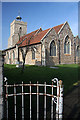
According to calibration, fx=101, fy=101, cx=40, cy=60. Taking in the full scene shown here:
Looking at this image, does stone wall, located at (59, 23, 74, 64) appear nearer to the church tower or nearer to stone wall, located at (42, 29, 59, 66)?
stone wall, located at (42, 29, 59, 66)

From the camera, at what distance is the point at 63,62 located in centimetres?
1906

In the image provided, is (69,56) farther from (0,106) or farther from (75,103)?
(0,106)

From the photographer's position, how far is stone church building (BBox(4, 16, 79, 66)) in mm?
16984

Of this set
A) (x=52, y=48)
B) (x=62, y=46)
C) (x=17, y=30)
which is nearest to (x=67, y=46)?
(x=62, y=46)

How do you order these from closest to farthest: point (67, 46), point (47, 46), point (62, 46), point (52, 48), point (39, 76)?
point (39, 76) < point (47, 46) < point (52, 48) < point (62, 46) < point (67, 46)

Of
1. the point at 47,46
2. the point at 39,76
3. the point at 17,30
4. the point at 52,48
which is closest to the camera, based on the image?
the point at 39,76

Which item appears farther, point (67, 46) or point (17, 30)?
point (17, 30)

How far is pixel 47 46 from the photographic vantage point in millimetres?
17453

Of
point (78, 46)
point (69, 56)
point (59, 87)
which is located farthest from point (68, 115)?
point (78, 46)

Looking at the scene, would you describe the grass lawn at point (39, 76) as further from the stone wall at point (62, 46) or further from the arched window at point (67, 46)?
the arched window at point (67, 46)

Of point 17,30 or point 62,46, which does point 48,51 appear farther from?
point 17,30

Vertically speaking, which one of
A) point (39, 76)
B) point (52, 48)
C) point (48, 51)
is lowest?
point (39, 76)

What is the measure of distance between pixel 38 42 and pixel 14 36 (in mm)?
8912

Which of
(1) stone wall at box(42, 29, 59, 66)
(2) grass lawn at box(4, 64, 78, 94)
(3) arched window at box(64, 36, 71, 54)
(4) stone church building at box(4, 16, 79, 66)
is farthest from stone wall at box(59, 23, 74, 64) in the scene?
(2) grass lawn at box(4, 64, 78, 94)
